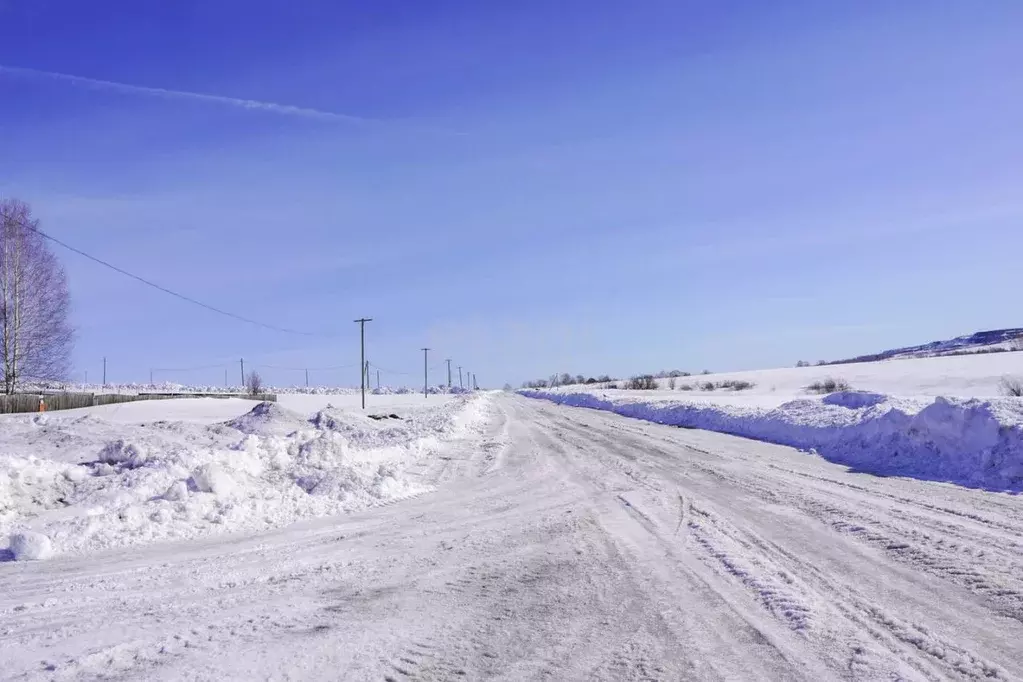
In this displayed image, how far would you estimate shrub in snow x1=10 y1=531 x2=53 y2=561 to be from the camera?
8.05 metres

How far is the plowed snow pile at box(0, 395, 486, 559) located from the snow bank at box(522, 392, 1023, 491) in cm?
958

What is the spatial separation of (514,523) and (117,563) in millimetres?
4576

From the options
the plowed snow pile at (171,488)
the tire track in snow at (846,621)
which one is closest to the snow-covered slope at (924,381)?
the plowed snow pile at (171,488)

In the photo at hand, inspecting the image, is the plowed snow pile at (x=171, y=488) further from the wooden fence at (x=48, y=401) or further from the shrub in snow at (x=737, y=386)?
the shrub in snow at (x=737, y=386)

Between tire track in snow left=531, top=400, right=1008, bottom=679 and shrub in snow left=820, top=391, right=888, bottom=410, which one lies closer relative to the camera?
tire track in snow left=531, top=400, right=1008, bottom=679

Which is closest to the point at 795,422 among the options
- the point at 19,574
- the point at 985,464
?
the point at 985,464

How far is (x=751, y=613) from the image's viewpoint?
17.4ft

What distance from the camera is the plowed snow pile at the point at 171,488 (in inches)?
361

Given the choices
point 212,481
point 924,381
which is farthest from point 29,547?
point 924,381

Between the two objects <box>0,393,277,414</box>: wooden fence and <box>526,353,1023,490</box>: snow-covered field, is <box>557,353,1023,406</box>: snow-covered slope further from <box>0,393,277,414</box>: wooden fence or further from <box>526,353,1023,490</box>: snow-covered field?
<box>0,393,277,414</box>: wooden fence

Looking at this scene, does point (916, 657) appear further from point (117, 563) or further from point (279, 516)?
point (279, 516)

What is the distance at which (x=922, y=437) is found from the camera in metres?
15.8

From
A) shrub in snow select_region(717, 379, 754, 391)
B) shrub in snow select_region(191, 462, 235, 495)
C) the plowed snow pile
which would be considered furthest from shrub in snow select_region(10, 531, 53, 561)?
shrub in snow select_region(717, 379, 754, 391)

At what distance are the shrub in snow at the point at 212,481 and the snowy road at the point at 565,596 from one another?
78.0 inches
